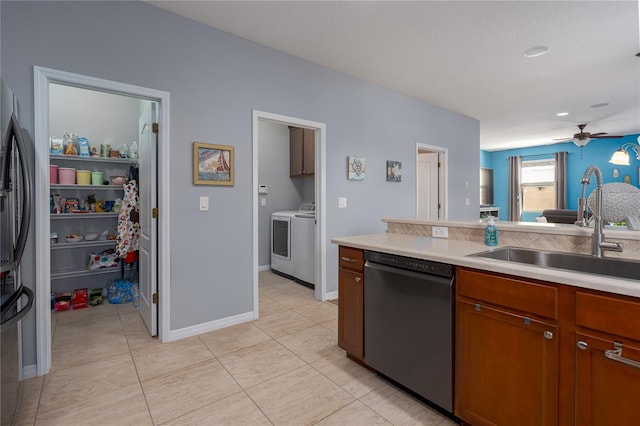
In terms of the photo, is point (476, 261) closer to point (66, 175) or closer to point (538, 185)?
point (66, 175)

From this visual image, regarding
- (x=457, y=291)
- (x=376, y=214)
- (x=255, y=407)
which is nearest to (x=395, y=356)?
(x=457, y=291)

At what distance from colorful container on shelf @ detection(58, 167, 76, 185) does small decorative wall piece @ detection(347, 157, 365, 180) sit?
3075 millimetres

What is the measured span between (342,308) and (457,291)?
940 millimetres

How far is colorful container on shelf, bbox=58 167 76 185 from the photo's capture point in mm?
3330

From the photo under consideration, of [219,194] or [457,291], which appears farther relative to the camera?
[219,194]

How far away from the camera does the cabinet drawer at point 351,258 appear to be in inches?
81.9

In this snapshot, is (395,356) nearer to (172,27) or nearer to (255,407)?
(255,407)

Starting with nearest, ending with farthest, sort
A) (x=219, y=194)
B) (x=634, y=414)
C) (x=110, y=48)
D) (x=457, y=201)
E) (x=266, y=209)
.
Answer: (x=634, y=414) < (x=110, y=48) < (x=219, y=194) < (x=266, y=209) < (x=457, y=201)

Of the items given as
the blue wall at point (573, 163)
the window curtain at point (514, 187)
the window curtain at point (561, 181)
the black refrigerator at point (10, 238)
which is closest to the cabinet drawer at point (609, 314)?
the black refrigerator at point (10, 238)

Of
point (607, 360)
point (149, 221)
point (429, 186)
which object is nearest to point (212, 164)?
point (149, 221)

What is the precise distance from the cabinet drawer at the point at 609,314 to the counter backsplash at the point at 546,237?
0.59 metres

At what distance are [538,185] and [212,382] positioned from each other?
958 centimetres

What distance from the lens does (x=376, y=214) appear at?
4.14 m

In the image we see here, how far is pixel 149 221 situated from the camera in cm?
266
